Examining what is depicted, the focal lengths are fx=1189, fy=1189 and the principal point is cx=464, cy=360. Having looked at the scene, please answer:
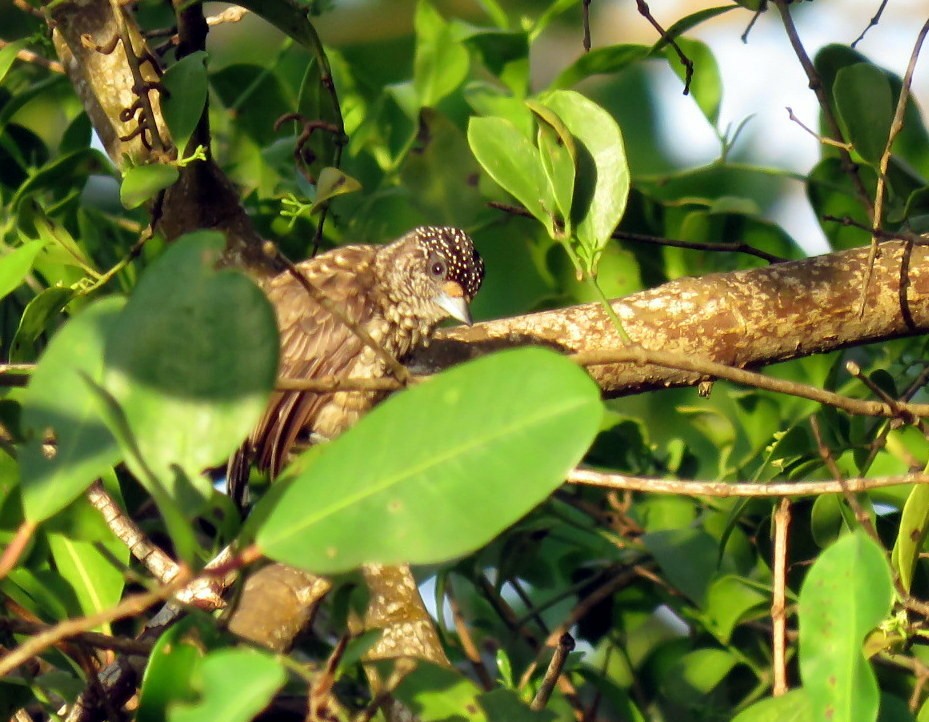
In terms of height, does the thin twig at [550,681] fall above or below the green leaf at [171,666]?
below

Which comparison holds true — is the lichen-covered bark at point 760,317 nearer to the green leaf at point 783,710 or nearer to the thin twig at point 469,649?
the thin twig at point 469,649

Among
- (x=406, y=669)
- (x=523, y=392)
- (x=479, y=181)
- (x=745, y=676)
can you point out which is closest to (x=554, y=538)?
(x=745, y=676)

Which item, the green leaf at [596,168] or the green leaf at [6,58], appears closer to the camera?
the green leaf at [596,168]

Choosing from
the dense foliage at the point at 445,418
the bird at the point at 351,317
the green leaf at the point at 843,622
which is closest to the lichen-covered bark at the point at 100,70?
the dense foliage at the point at 445,418

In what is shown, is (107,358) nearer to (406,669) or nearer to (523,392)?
(523,392)

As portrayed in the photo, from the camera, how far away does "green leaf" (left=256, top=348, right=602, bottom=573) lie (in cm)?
116

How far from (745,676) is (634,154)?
2509mm

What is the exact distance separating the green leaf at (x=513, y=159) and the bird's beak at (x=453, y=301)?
4.47ft

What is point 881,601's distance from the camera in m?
1.32

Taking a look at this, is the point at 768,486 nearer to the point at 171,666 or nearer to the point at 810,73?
the point at 171,666

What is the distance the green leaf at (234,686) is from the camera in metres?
1.13

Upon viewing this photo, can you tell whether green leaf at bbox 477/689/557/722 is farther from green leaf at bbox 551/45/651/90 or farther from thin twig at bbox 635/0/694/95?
green leaf at bbox 551/45/651/90

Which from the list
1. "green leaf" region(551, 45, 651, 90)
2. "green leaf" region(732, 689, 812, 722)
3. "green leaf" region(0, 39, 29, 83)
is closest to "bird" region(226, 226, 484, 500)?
"green leaf" region(551, 45, 651, 90)

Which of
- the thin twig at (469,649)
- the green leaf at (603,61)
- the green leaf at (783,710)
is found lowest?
the thin twig at (469,649)
